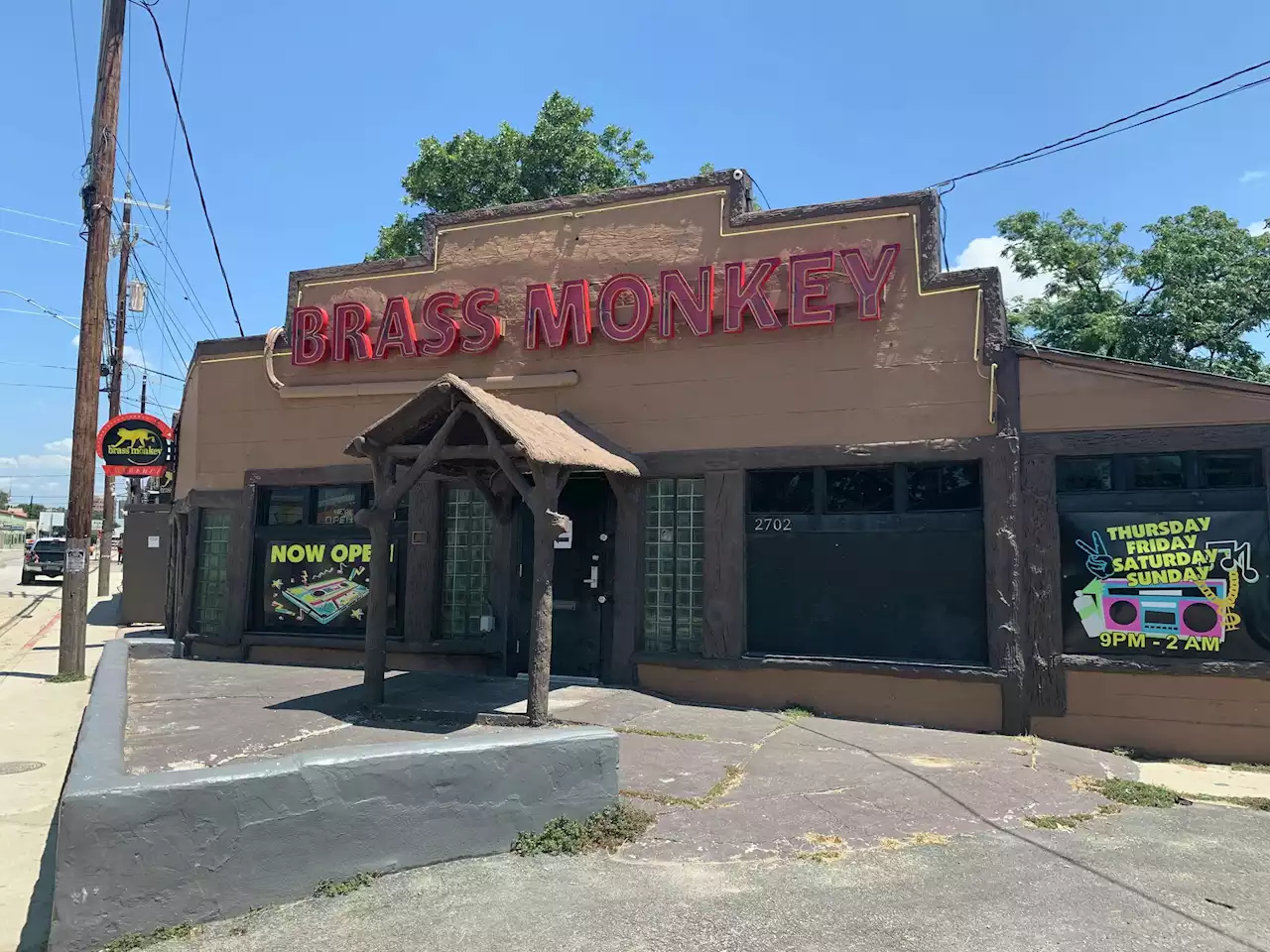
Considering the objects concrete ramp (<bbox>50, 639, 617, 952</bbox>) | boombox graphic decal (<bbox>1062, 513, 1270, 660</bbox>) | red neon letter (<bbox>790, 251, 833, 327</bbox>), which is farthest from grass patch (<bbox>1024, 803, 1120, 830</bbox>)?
red neon letter (<bbox>790, 251, 833, 327</bbox>)

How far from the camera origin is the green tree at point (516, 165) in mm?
23156

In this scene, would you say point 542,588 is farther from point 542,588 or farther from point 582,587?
point 582,587

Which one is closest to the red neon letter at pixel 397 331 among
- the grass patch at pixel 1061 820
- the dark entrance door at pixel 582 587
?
the dark entrance door at pixel 582 587

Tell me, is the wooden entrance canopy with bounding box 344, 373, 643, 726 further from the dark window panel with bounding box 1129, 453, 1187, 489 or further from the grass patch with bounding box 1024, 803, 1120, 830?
the dark window panel with bounding box 1129, 453, 1187, 489

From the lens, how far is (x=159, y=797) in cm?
430

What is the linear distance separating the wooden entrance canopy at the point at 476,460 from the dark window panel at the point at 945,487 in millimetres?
2899

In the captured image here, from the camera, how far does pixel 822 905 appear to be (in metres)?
4.48

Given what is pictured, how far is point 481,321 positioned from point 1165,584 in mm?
7799

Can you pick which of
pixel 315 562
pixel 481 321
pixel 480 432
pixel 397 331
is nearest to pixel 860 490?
pixel 480 432

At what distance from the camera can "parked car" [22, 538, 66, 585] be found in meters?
35.0

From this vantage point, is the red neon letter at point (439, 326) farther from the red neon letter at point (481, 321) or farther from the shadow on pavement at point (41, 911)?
the shadow on pavement at point (41, 911)

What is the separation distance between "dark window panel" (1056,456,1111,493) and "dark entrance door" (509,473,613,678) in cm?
469

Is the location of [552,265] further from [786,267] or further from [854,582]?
[854,582]

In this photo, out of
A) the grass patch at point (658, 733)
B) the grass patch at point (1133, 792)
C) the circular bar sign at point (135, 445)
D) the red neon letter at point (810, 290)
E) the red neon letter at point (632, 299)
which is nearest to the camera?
the grass patch at point (1133, 792)
